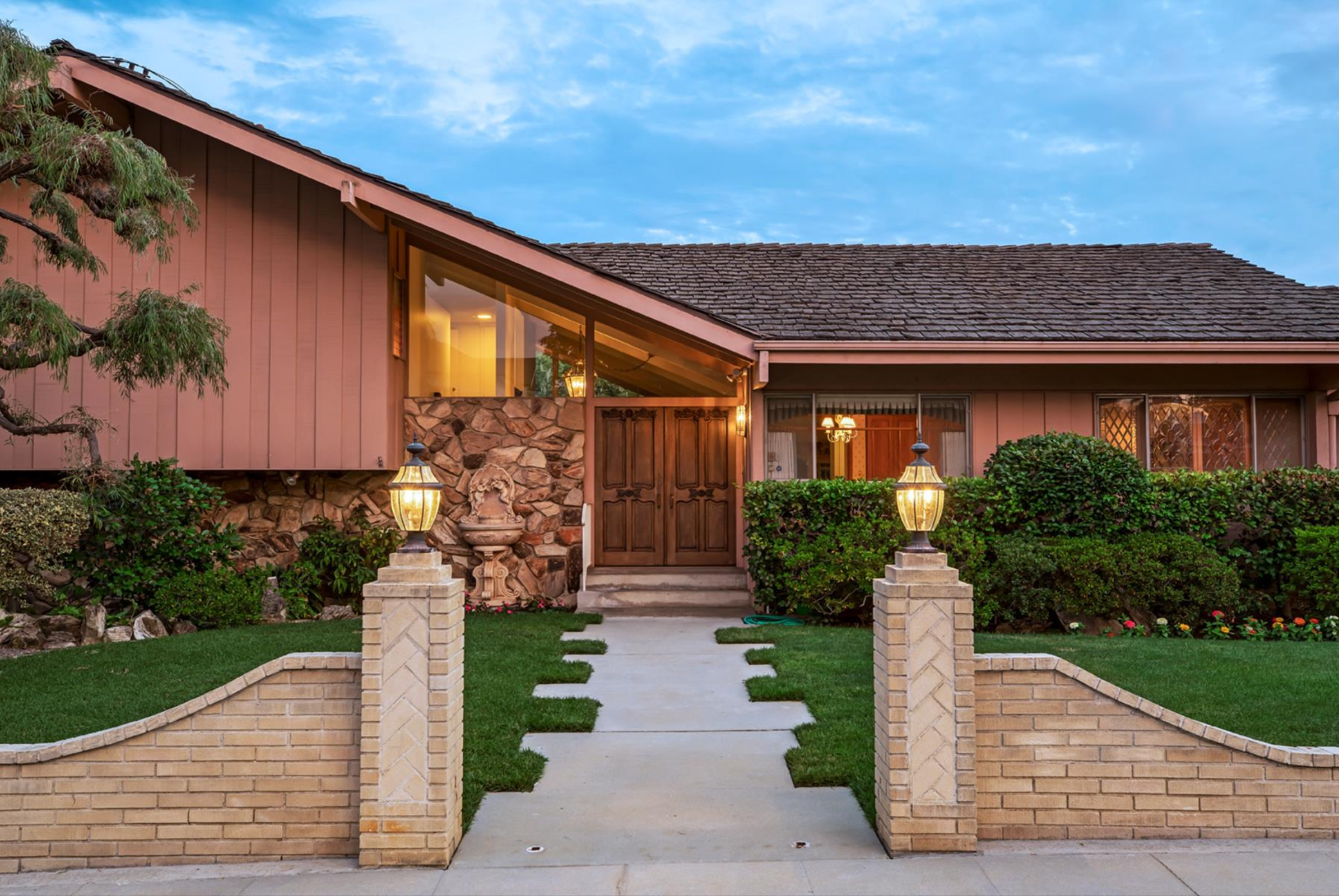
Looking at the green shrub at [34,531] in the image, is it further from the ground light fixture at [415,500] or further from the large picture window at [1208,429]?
the large picture window at [1208,429]

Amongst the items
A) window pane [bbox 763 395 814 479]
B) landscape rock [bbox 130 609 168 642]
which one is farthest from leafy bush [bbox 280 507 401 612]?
window pane [bbox 763 395 814 479]

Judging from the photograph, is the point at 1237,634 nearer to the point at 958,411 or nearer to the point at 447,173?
the point at 958,411

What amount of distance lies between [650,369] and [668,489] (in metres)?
1.43

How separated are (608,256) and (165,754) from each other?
33.1ft

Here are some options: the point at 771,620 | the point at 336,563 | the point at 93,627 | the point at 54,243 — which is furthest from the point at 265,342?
the point at 771,620

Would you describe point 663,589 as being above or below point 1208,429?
below

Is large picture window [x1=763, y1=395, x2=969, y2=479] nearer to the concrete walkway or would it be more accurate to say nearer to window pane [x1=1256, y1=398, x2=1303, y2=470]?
window pane [x1=1256, y1=398, x2=1303, y2=470]

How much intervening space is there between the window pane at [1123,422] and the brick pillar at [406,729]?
9088mm

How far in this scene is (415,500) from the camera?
377 centimetres

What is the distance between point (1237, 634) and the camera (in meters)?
8.63

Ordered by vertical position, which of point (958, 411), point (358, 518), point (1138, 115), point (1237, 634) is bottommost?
point (1237, 634)

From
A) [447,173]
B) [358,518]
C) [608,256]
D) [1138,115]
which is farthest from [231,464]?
[447,173]

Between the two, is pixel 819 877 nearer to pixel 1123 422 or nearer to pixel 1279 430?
pixel 1123 422

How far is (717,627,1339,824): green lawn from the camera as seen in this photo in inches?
192
